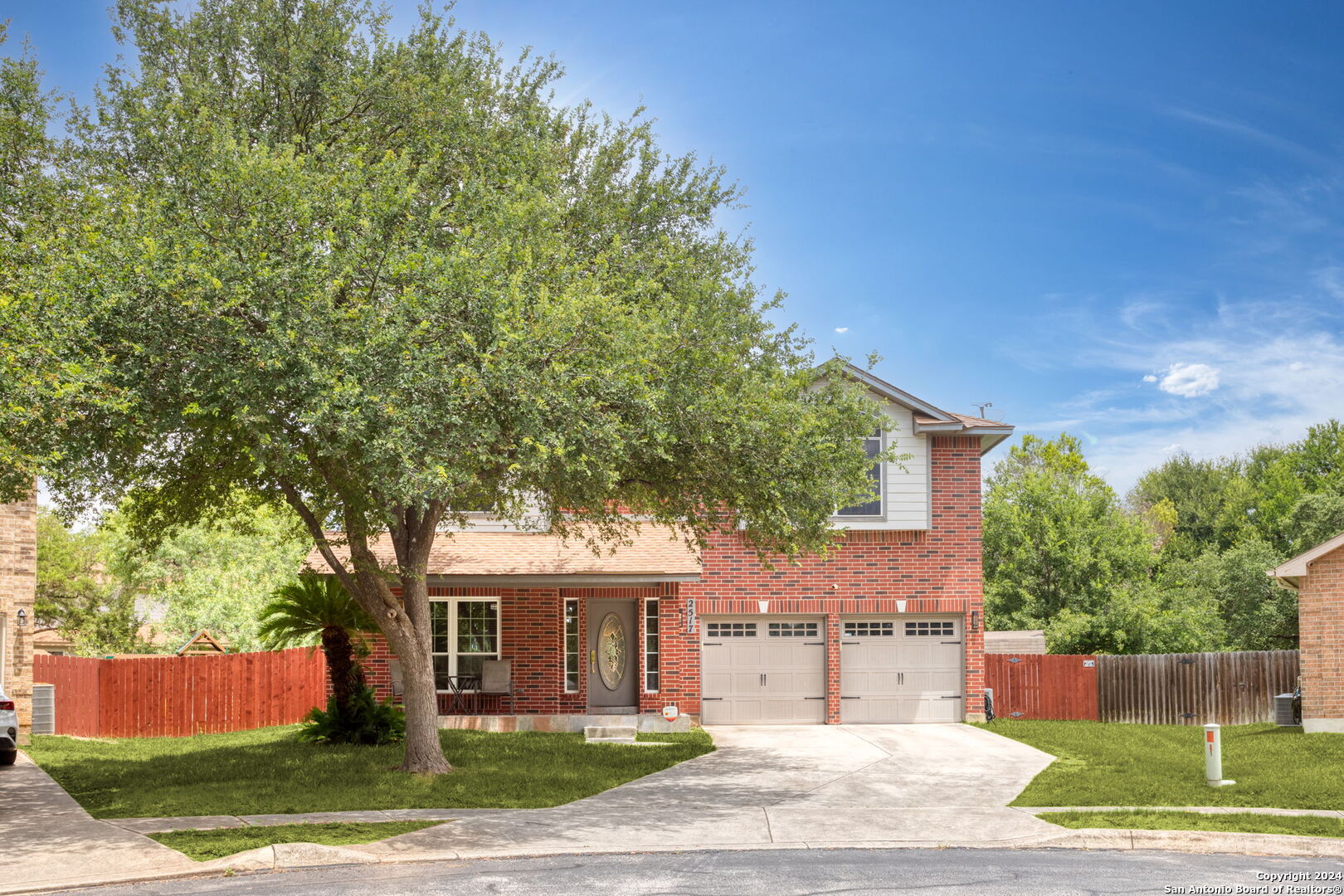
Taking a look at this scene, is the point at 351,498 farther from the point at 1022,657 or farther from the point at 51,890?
the point at 1022,657

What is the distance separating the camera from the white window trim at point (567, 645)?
24.7 metres

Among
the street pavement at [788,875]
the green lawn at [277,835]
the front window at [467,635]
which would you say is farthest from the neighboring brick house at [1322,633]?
the green lawn at [277,835]

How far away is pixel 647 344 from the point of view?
14.0 meters

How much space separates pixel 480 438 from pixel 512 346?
1.04 meters

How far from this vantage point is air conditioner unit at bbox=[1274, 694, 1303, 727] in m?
24.0

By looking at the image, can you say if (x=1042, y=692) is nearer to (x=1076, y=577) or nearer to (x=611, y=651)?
(x=611, y=651)

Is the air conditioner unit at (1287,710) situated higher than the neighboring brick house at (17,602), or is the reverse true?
the neighboring brick house at (17,602)

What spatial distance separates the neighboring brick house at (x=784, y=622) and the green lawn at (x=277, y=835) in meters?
11.9

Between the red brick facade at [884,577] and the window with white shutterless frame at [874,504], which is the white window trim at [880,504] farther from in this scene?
the red brick facade at [884,577]

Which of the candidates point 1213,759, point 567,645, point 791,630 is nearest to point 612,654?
point 567,645

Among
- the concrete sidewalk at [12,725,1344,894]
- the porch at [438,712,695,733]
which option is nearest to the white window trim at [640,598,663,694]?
the porch at [438,712,695,733]

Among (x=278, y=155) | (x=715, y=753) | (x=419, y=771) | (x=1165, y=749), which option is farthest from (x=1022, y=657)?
(x=278, y=155)

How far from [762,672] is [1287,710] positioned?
10657mm

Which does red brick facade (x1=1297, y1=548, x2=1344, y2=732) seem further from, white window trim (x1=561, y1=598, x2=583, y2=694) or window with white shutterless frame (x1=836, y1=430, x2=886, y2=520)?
white window trim (x1=561, y1=598, x2=583, y2=694)
